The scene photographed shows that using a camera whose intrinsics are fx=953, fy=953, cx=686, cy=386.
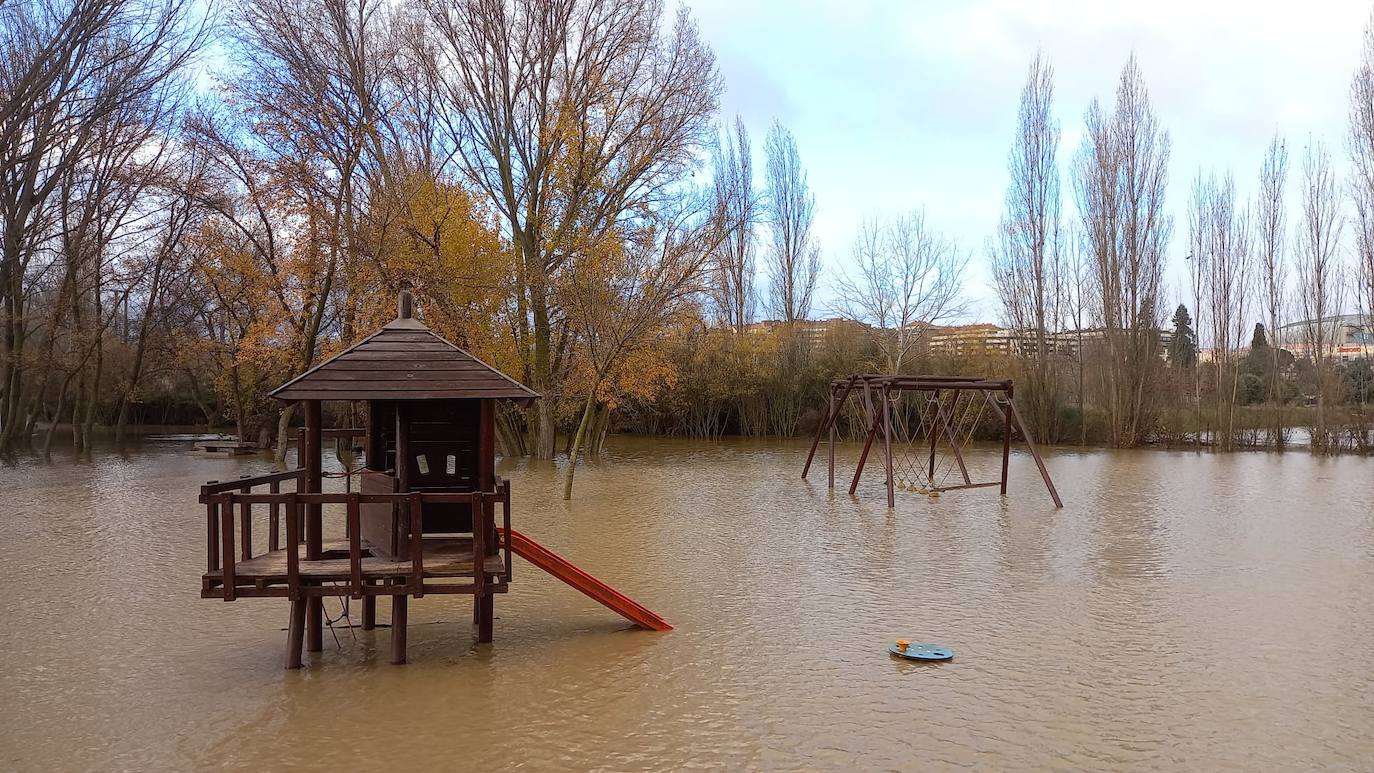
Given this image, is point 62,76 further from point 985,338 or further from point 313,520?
point 985,338

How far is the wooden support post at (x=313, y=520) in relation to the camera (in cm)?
699

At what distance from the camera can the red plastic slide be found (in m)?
7.21

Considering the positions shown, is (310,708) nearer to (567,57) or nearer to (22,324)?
(567,57)

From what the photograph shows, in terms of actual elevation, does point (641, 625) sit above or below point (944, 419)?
below

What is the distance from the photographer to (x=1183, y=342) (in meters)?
33.7

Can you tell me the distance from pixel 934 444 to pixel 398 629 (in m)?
12.4

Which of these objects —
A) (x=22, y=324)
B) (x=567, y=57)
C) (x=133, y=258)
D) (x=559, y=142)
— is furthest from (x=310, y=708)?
(x=133, y=258)

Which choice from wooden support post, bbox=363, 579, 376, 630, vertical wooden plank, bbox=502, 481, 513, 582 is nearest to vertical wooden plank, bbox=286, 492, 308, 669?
wooden support post, bbox=363, 579, 376, 630

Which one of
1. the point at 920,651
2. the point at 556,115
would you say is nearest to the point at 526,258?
the point at 556,115

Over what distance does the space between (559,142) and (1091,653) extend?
19.6m

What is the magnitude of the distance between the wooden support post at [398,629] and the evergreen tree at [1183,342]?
101 feet

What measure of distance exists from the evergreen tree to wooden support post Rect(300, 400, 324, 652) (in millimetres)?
30738

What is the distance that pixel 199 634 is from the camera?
24.7 feet

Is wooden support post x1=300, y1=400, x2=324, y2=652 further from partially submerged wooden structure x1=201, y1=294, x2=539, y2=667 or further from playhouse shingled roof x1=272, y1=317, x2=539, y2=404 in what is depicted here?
playhouse shingled roof x1=272, y1=317, x2=539, y2=404
